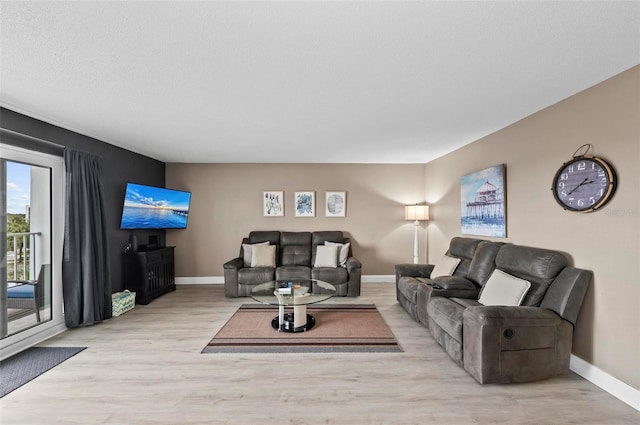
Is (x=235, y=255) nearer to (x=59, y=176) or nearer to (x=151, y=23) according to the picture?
(x=59, y=176)

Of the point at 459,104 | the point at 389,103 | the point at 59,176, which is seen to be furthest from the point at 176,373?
the point at 459,104

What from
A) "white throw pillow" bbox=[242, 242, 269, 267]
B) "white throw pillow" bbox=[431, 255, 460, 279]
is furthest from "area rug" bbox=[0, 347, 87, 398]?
"white throw pillow" bbox=[431, 255, 460, 279]

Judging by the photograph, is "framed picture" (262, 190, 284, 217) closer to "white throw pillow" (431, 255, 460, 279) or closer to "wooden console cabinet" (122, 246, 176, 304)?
"wooden console cabinet" (122, 246, 176, 304)

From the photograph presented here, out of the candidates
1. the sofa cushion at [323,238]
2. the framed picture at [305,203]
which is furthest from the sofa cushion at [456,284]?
the framed picture at [305,203]

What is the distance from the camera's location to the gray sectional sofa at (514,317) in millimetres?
2309

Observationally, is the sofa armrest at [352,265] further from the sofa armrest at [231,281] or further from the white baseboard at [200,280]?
the white baseboard at [200,280]

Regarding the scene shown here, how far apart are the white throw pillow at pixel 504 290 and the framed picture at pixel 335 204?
3.21 m

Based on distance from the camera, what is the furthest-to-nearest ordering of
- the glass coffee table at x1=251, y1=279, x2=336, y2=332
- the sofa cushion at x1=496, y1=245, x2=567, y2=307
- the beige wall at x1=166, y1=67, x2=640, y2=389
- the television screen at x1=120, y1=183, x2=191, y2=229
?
the television screen at x1=120, y1=183, x2=191, y2=229
the glass coffee table at x1=251, y1=279, x2=336, y2=332
the sofa cushion at x1=496, y1=245, x2=567, y2=307
the beige wall at x1=166, y1=67, x2=640, y2=389

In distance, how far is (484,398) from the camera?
221 cm

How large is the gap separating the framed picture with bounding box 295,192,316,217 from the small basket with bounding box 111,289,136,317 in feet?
10.2

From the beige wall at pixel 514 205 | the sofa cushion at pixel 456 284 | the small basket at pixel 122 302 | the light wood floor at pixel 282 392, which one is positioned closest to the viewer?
the light wood floor at pixel 282 392

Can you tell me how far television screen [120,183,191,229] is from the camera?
14.4 feet

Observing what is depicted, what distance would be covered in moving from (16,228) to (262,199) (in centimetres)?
349

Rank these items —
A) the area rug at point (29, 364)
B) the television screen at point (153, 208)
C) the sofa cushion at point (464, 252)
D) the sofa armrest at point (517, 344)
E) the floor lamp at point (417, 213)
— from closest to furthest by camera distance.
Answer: the sofa armrest at point (517, 344), the area rug at point (29, 364), the sofa cushion at point (464, 252), the television screen at point (153, 208), the floor lamp at point (417, 213)
